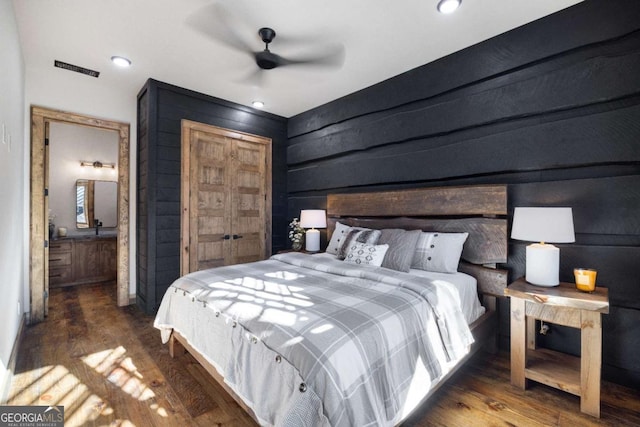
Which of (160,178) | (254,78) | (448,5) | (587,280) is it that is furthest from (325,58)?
(587,280)

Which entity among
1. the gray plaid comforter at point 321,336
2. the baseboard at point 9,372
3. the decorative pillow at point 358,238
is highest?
the decorative pillow at point 358,238

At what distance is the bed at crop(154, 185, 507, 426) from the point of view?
1.20 metres

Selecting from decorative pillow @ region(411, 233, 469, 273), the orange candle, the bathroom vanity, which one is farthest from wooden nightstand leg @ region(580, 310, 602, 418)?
Result: the bathroom vanity

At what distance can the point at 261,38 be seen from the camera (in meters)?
2.51

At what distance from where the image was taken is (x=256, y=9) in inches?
86.7

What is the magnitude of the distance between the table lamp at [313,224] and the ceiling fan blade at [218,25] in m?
2.02

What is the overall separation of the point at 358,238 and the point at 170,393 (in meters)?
1.95

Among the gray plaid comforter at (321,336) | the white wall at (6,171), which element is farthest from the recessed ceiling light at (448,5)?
the white wall at (6,171)

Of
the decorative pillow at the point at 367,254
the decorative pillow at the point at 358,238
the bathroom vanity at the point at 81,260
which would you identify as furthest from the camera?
the bathroom vanity at the point at 81,260

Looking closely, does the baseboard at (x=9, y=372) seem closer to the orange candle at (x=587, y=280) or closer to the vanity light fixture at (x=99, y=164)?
the vanity light fixture at (x=99, y=164)

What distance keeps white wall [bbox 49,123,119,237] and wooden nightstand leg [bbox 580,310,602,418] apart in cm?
656

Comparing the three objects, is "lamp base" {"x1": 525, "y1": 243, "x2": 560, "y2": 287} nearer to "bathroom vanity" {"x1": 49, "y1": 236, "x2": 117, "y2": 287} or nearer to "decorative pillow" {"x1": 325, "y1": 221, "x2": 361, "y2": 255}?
"decorative pillow" {"x1": 325, "y1": 221, "x2": 361, "y2": 255}

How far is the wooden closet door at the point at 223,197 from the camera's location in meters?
3.64

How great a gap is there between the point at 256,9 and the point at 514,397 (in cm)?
331
